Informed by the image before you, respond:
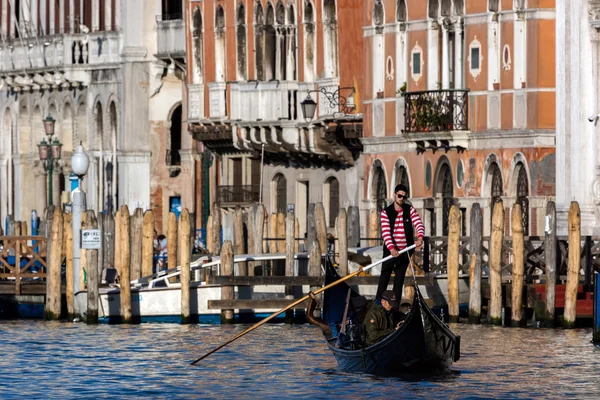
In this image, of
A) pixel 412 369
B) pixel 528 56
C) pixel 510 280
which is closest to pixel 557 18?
pixel 528 56

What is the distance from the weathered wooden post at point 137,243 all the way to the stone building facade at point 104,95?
17.6 m

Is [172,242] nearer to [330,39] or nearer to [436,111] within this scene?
[436,111]

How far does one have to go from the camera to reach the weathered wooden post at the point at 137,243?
37875 mm

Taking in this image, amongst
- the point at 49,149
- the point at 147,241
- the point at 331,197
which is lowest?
the point at 147,241

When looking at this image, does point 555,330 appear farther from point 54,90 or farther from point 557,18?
point 54,90

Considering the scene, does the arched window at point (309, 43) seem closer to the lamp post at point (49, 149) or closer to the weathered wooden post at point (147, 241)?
the lamp post at point (49, 149)

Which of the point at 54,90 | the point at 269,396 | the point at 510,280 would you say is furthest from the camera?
the point at 54,90

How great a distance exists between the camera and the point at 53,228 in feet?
121

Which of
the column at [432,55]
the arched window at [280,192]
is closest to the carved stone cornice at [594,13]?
the column at [432,55]

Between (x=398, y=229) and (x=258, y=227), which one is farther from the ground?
(x=398, y=229)

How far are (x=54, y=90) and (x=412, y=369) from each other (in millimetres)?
37383

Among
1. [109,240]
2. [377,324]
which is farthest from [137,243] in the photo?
[377,324]

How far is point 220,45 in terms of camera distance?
52.8 meters

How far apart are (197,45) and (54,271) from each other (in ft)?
60.0
